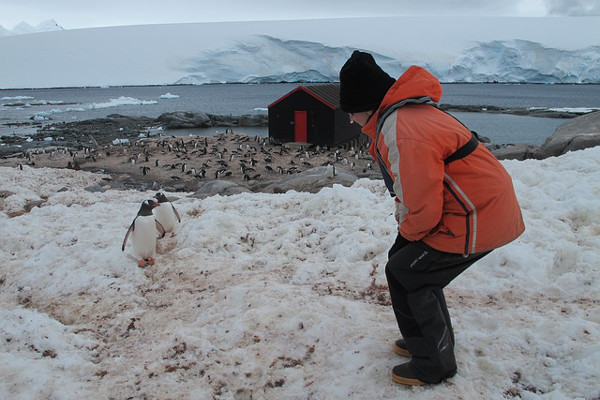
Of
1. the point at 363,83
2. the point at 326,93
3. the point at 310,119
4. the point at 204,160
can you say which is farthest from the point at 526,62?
the point at 363,83

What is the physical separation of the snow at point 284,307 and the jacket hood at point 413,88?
4.85ft

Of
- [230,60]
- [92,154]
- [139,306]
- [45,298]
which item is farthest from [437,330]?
[230,60]

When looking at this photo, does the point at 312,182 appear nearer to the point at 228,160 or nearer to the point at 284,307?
the point at 284,307

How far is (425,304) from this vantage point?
7.46ft

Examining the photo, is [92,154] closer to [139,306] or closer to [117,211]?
[117,211]

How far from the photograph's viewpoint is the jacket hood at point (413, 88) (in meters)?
2.12

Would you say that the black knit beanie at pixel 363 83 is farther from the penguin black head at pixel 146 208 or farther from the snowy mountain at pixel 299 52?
the snowy mountain at pixel 299 52

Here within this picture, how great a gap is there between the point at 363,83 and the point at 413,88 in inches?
9.9

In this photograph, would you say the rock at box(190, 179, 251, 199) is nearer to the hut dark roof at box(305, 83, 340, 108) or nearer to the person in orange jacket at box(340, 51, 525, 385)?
the person in orange jacket at box(340, 51, 525, 385)

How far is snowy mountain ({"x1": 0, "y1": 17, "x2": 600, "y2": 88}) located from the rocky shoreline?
57.8m

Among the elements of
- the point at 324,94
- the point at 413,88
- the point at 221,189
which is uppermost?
the point at 324,94

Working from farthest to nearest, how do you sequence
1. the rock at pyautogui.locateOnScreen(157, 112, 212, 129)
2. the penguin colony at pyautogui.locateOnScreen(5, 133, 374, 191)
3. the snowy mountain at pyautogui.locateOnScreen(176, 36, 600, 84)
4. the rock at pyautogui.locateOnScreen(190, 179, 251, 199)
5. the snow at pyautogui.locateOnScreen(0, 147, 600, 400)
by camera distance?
the snowy mountain at pyautogui.locateOnScreen(176, 36, 600, 84) < the rock at pyautogui.locateOnScreen(157, 112, 212, 129) < the penguin colony at pyautogui.locateOnScreen(5, 133, 374, 191) < the rock at pyautogui.locateOnScreen(190, 179, 251, 199) < the snow at pyautogui.locateOnScreen(0, 147, 600, 400)

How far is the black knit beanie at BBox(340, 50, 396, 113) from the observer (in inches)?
87.0

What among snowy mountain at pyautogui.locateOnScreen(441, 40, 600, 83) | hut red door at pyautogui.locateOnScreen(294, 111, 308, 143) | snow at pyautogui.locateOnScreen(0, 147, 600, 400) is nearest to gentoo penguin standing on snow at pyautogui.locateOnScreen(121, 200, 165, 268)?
snow at pyautogui.locateOnScreen(0, 147, 600, 400)
